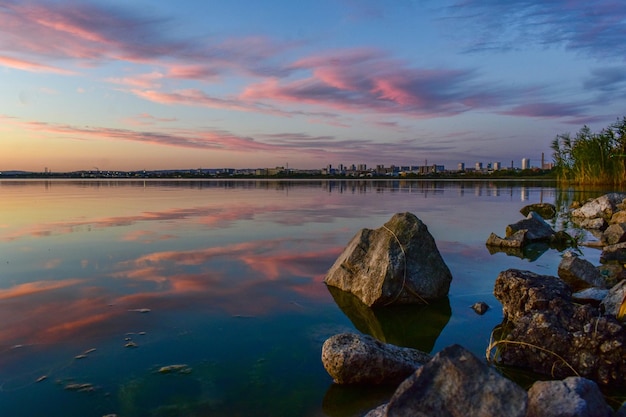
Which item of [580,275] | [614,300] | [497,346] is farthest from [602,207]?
[497,346]

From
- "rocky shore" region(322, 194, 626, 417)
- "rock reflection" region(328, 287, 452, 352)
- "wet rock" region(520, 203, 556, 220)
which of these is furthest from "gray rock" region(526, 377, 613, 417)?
"wet rock" region(520, 203, 556, 220)

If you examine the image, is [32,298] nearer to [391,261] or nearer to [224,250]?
[224,250]

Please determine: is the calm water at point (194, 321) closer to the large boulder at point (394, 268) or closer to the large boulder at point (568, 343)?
the large boulder at point (394, 268)

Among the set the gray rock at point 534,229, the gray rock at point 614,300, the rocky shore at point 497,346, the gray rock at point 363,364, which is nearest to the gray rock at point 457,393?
the rocky shore at point 497,346

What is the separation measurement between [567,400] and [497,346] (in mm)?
2401

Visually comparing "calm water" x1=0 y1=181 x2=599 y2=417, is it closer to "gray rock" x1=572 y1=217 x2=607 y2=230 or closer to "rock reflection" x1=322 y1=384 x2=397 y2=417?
"rock reflection" x1=322 y1=384 x2=397 y2=417

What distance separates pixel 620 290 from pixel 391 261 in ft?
10.8

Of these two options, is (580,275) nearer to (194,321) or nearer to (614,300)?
(614,300)

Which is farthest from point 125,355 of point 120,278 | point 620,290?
point 620,290

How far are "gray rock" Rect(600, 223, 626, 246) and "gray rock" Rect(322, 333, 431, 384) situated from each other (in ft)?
35.6

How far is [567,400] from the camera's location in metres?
3.47

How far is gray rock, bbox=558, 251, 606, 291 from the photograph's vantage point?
27.4 feet

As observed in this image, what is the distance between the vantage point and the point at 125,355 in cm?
541

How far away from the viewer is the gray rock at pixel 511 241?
12656mm
